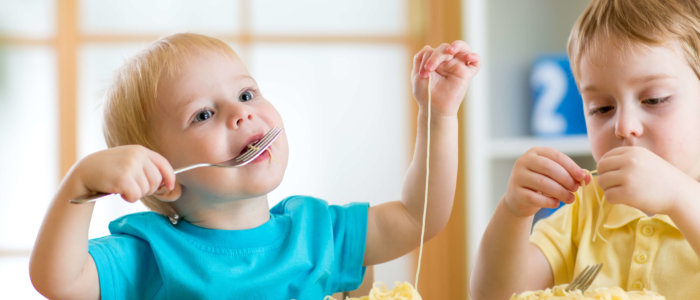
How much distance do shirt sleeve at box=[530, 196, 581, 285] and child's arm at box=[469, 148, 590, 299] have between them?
12 millimetres

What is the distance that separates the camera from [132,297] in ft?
3.21

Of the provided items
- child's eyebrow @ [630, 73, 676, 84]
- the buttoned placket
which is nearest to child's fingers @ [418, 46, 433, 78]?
child's eyebrow @ [630, 73, 676, 84]

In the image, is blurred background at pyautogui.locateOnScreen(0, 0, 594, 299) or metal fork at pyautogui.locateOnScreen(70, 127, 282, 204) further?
blurred background at pyautogui.locateOnScreen(0, 0, 594, 299)

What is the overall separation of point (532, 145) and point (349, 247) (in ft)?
5.52

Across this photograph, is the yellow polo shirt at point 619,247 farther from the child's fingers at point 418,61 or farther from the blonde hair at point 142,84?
the blonde hair at point 142,84

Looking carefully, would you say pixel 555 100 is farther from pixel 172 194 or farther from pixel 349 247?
pixel 172 194

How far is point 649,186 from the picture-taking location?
33.0 inches

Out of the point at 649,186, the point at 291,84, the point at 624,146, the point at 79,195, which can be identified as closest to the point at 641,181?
the point at 649,186

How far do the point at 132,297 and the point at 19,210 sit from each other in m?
2.33

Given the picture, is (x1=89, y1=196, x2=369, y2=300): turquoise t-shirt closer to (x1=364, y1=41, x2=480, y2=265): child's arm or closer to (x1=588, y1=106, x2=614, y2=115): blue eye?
(x1=364, y1=41, x2=480, y2=265): child's arm

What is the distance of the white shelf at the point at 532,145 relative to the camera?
2.57 m

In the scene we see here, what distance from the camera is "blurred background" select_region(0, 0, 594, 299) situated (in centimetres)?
295

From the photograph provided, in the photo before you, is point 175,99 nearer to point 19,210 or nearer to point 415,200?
point 415,200

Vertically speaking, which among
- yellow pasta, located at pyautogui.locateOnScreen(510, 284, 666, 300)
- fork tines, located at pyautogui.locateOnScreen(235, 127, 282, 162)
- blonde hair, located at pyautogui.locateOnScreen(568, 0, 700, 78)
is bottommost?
yellow pasta, located at pyautogui.locateOnScreen(510, 284, 666, 300)
